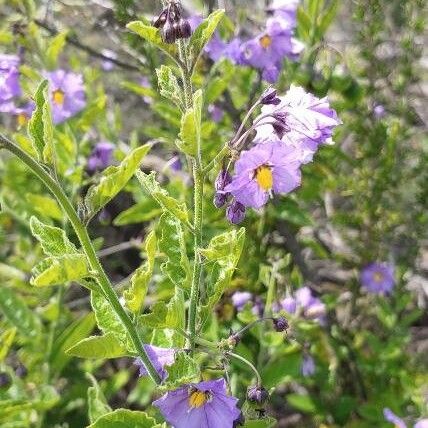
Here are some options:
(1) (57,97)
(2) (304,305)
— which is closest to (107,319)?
(2) (304,305)

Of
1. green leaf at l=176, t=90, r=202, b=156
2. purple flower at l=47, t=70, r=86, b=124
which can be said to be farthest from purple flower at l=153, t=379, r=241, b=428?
purple flower at l=47, t=70, r=86, b=124

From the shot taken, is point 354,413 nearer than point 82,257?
No

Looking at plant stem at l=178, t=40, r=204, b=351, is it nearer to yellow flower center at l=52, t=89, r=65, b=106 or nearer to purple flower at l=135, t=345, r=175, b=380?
purple flower at l=135, t=345, r=175, b=380

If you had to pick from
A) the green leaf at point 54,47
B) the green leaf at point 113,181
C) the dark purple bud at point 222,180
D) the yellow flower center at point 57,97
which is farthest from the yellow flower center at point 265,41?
the green leaf at point 113,181

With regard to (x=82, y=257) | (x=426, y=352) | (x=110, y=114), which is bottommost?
(x=426, y=352)

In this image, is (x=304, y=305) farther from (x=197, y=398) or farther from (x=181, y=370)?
(x=181, y=370)

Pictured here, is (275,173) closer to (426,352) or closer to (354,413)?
(354,413)

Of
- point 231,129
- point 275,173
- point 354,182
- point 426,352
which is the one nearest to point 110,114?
point 231,129
